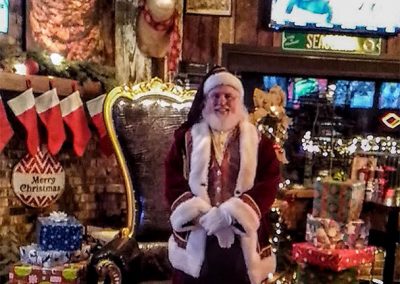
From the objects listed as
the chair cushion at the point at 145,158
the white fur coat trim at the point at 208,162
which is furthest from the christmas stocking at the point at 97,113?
the white fur coat trim at the point at 208,162

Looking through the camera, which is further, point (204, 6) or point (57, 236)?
point (204, 6)

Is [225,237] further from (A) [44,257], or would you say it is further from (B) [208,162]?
(A) [44,257]

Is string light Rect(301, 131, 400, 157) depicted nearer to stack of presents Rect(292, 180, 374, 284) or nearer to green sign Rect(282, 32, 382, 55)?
green sign Rect(282, 32, 382, 55)

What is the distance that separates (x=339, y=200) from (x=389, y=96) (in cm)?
230

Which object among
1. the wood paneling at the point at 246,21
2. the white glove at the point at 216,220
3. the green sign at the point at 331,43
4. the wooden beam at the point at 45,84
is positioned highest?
the wood paneling at the point at 246,21

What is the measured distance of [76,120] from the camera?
4320 mm

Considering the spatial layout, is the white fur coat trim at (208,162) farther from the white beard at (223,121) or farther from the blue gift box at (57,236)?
the blue gift box at (57,236)

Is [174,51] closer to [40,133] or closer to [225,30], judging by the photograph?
[225,30]

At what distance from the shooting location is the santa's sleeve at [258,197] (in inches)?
114

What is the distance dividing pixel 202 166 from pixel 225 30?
7.24 ft

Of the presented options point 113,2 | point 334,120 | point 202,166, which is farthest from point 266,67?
point 202,166

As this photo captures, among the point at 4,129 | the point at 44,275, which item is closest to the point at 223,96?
the point at 44,275

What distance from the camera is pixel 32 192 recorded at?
421 centimetres

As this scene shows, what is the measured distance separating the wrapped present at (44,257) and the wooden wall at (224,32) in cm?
199
